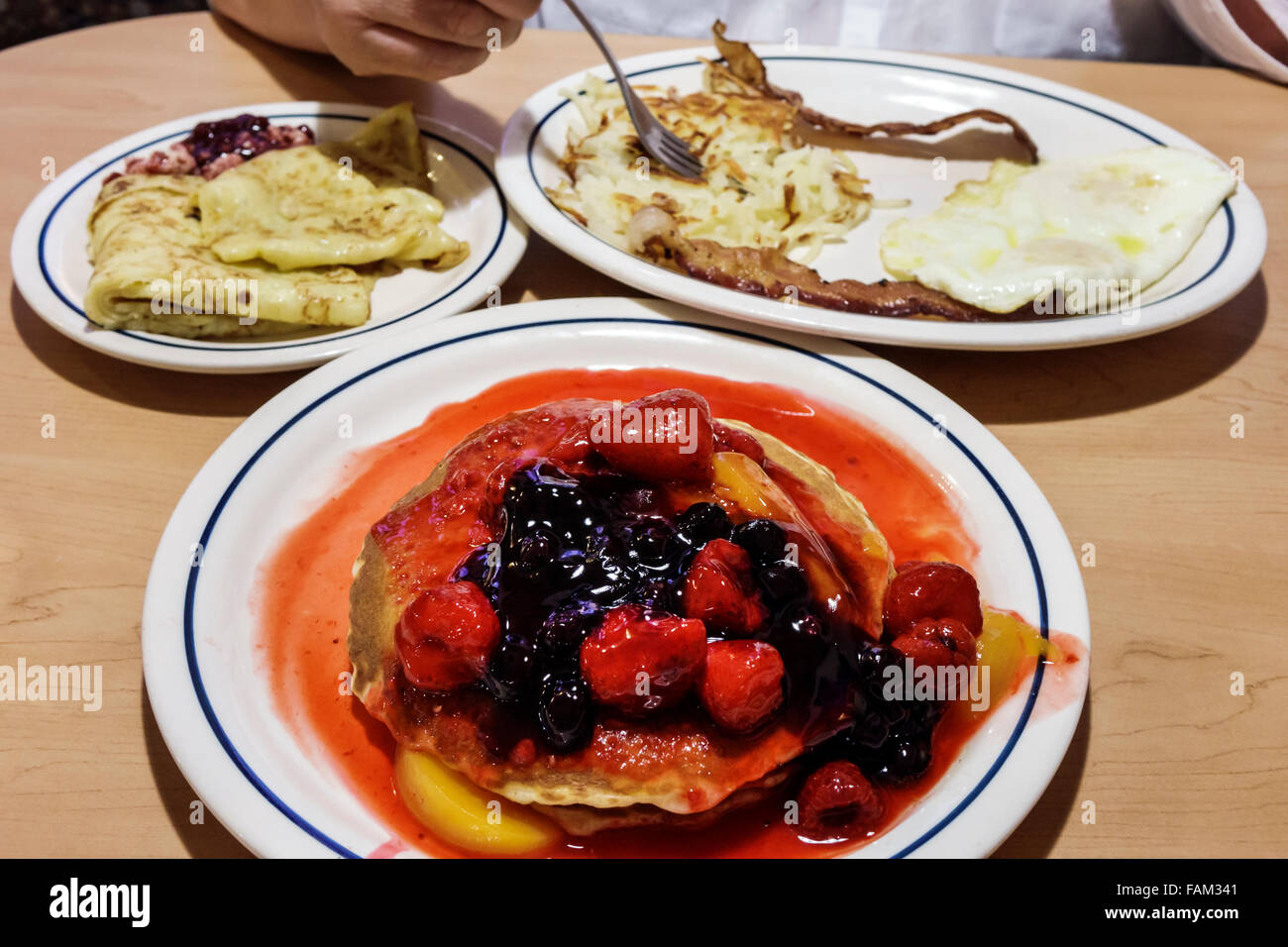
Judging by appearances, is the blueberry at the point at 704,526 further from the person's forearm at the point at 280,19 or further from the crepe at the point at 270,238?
the person's forearm at the point at 280,19

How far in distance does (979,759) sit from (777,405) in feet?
3.40

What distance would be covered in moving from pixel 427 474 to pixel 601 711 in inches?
33.9

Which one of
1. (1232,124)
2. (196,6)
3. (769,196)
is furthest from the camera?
(196,6)

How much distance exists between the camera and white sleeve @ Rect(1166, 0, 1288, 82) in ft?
→ 12.6

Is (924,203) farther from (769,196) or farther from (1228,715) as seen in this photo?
(1228,715)

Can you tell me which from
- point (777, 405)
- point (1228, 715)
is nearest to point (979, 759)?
point (1228, 715)

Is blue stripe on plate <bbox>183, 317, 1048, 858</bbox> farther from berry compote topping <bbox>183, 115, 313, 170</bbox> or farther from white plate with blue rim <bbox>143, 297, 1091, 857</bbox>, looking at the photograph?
berry compote topping <bbox>183, 115, 313, 170</bbox>

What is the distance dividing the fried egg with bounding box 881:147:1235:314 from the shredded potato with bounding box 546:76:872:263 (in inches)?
10.3

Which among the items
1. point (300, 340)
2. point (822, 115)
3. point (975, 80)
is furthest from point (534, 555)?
point (975, 80)

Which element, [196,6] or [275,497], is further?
[196,6]

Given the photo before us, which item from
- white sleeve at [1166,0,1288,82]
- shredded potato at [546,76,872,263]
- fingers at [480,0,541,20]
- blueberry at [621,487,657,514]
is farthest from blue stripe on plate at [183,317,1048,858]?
white sleeve at [1166,0,1288,82]

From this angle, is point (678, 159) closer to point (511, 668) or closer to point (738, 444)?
point (738, 444)

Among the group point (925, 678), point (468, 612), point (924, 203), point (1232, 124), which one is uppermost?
point (1232, 124)

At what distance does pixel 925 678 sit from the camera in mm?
1648
